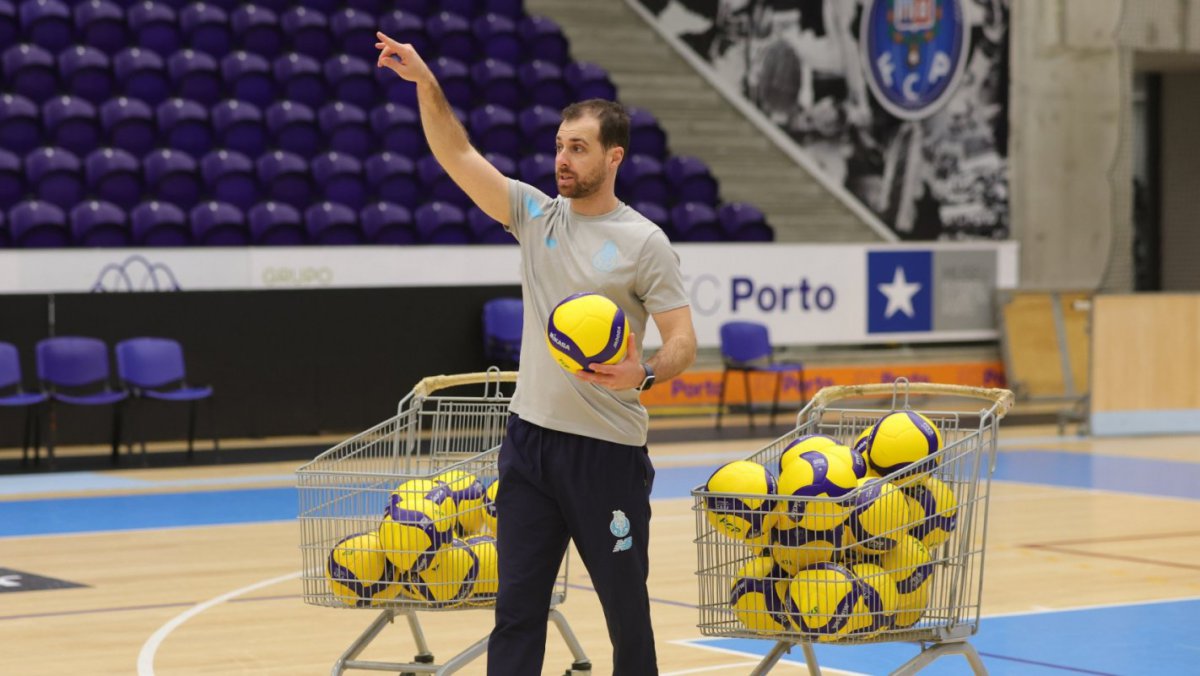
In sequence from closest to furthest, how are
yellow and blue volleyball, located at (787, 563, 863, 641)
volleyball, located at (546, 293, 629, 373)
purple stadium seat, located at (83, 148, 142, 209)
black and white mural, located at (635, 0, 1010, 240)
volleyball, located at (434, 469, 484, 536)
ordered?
volleyball, located at (546, 293, 629, 373) → yellow and blue volleyball, located at (787, 563, 863, 641) → volleyball, located at (434, 469, 484, 536) → purple stadium seat, located at (83, 148, 142, 209) → black and white mural, located at (635, 0, 1010, 240)

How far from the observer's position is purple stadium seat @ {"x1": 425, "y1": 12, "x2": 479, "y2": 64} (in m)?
19.9

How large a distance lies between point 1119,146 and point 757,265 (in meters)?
7.32

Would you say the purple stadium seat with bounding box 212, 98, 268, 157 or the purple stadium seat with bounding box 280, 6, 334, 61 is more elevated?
the purple stadium seat with bounding box 280, 6, 334, 61

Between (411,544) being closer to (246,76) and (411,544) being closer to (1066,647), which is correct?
(1066,647)

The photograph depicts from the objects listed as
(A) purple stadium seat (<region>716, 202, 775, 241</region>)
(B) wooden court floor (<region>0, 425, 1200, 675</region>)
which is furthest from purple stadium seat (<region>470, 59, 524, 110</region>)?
(B) wooden court floor (<region>0, 425, 1200, 675</region>)

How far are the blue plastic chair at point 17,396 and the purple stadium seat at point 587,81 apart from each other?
795 cm

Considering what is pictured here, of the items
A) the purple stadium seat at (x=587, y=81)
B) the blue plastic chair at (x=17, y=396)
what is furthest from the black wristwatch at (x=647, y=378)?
the purple stadium seat at (x=587, y=81)

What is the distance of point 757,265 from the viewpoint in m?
18.8

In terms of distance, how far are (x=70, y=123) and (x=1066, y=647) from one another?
12481 millimetres

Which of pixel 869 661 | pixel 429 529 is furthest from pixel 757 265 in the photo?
pixel 429 529

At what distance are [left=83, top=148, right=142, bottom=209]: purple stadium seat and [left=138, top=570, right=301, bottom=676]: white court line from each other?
27.4ft

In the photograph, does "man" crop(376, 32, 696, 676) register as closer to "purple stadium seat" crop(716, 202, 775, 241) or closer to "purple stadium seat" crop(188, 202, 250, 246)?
"purple stadium seat" crop(188, 202, 250, 246)

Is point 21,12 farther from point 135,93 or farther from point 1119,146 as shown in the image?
point 1119,146

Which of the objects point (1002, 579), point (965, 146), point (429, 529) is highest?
point (965, 146)
